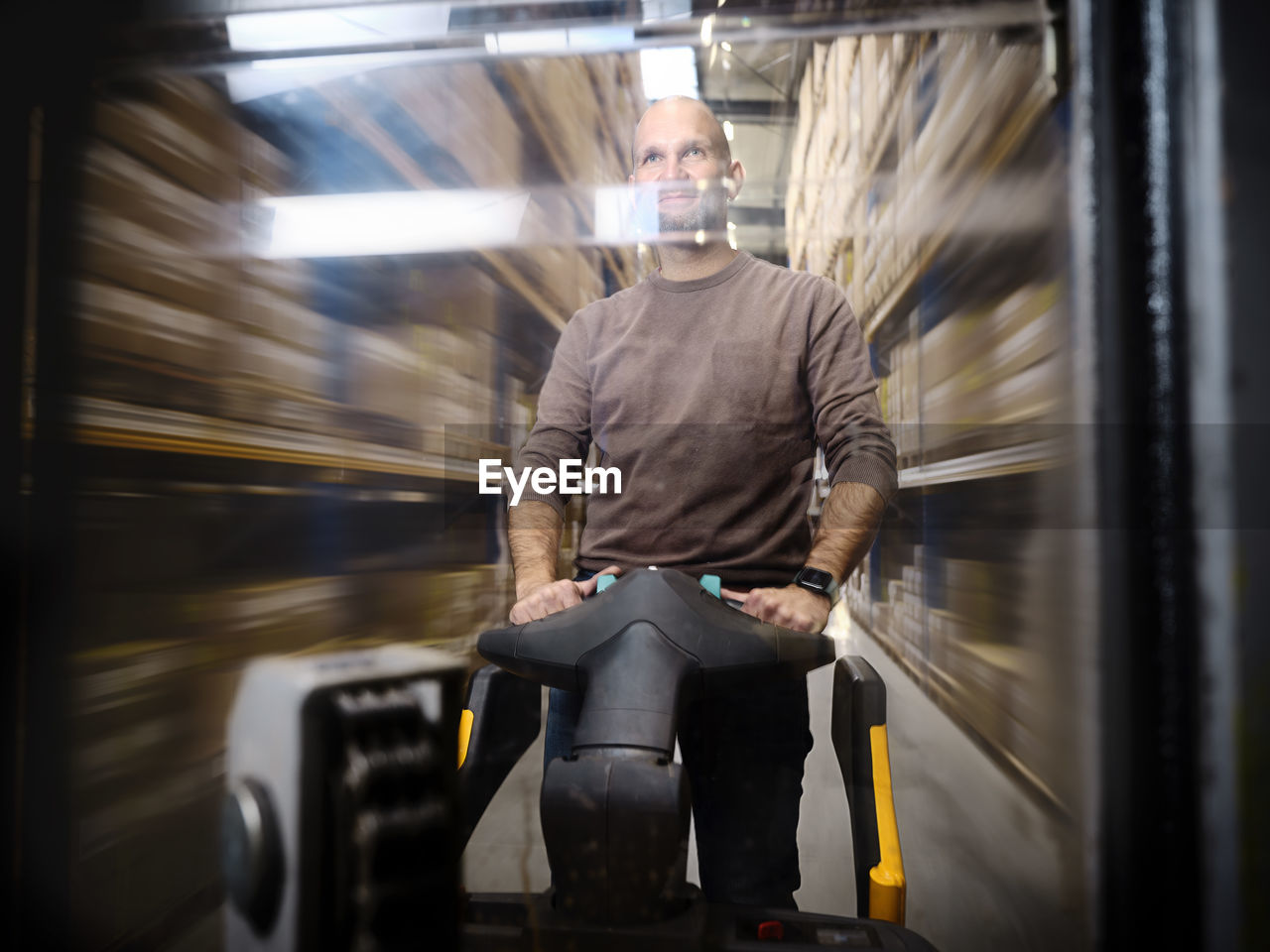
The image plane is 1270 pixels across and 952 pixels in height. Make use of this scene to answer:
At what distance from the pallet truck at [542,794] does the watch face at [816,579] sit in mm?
67

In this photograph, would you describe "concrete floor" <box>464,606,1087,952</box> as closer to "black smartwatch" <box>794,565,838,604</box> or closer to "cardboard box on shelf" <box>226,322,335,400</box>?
"black smartwatch" <box>794,565,838,604</box>

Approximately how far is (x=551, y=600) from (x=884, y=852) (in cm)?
47

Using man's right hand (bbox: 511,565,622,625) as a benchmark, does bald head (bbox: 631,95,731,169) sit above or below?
above

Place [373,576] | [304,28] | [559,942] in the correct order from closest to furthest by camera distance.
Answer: [559,942] → [304,28] → [373,576]

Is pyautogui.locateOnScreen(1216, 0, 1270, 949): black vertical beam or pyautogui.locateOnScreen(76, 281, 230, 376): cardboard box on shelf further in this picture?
pyautogui.locateOnScreen(76, 281, 230, 376): cardboard box on shelf

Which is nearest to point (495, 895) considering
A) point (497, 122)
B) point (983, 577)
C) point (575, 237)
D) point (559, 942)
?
point (559, 942)

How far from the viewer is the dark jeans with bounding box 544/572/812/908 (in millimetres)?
840

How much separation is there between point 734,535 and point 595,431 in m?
0.20

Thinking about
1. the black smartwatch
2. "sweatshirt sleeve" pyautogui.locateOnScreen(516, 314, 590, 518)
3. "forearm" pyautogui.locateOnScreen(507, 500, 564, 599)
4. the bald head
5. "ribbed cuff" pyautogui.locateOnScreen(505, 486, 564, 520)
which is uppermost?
the bald head

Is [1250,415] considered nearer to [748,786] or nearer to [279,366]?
[748,786]

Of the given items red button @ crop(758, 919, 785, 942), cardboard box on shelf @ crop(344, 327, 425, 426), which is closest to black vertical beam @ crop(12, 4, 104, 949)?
cardboard box on shelf @ crop(344, 327, 425, 426)

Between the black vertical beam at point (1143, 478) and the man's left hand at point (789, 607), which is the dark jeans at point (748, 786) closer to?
the man's left hand at point (789, 607)

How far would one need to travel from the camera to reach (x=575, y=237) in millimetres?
924

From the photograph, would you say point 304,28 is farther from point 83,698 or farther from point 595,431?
point 83,698
